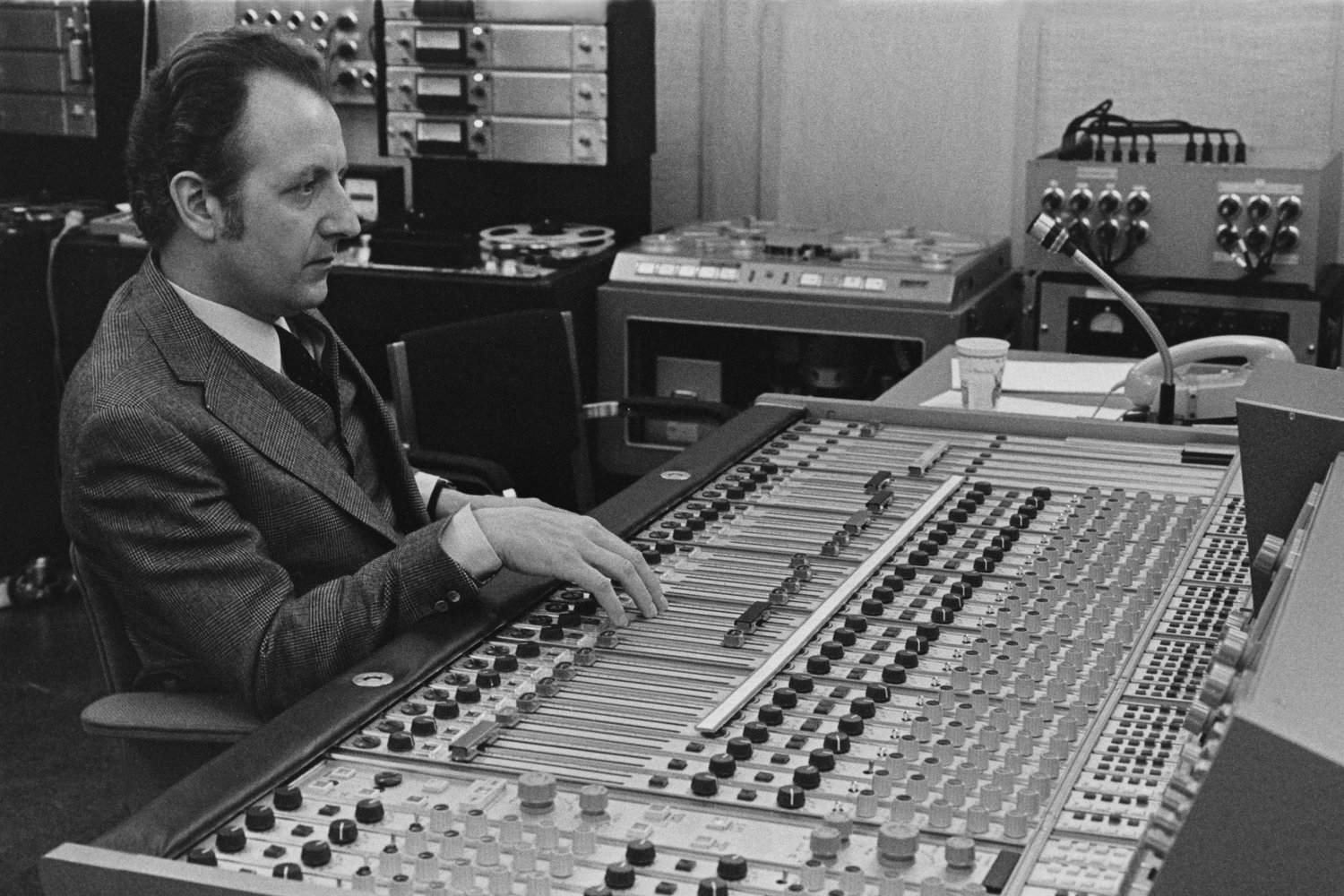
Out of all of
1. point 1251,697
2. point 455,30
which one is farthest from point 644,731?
point 455,30

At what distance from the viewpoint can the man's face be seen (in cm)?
199

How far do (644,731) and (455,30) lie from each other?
333 centimetres

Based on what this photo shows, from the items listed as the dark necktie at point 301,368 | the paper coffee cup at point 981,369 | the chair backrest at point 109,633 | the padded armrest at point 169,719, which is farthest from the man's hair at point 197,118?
the paper coffee cup at point 981,369

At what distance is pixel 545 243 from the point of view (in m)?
4.39

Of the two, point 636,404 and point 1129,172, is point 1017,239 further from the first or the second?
point 636,404

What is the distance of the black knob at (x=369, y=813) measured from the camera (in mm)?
1320

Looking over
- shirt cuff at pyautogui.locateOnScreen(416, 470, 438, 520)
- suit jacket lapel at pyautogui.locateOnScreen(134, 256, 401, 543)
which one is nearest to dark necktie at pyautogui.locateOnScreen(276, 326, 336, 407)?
suit jacket lapel at pyautogui.locateOnScreen(134, 256, 401, 543)

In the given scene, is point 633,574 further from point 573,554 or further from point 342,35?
point 342,35

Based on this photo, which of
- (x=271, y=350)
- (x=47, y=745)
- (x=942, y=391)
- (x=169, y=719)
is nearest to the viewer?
(x=169, y=719)

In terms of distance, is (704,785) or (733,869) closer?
(733,869)

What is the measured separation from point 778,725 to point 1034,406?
1.75m

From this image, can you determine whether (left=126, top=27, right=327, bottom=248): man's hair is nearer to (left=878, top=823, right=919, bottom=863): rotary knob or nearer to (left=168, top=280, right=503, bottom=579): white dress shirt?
(left=168, top=280, right=503, bottom=579): white dress shirt

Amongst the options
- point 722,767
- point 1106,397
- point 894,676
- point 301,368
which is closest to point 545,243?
point 1106,397

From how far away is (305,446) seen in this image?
78.8 inches
